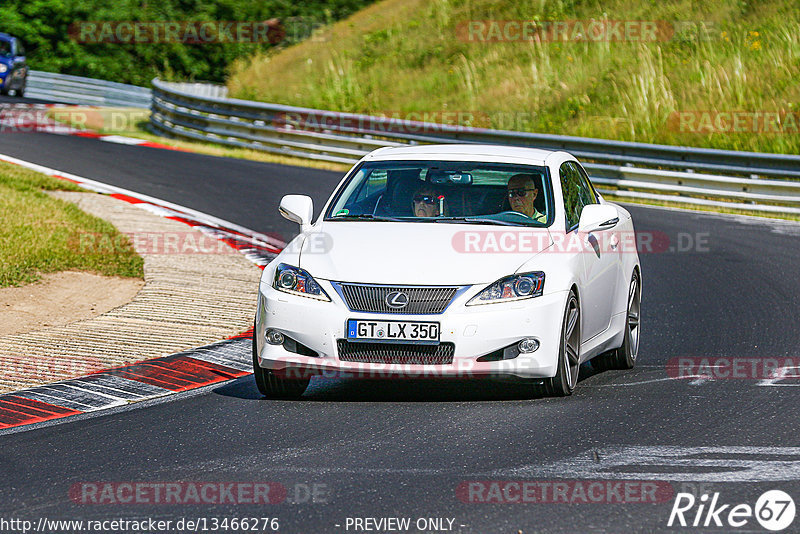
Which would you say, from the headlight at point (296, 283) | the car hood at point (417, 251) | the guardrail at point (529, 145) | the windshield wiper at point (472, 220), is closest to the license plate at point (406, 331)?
the car hood at point (417, 251)

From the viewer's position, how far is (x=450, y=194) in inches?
343

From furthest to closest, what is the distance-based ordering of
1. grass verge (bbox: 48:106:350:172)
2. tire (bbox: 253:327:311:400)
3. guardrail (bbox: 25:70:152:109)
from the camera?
guardrail (bbox: 25:70:152:109)
grass verge (bbox: 48:106:350:172)
tire (bbox: 253:327:311:400)

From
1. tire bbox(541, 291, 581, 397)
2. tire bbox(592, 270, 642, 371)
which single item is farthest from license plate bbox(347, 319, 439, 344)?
tire bbox(592, 270, 642, 371)

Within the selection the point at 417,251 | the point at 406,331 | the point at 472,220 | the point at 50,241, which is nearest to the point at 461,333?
the point at 406,331

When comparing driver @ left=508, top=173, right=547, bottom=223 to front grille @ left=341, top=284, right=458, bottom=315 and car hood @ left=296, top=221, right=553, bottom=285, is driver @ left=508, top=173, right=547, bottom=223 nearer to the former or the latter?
car hood @ left=296, top=221, right=553, bottom=285

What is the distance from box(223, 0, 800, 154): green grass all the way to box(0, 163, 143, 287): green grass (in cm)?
1273

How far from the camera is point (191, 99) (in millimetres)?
27172

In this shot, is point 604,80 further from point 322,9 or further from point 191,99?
point 322,9

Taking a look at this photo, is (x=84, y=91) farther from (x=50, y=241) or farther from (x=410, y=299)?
(x=410, y=299)

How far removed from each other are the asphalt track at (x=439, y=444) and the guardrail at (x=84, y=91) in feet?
101

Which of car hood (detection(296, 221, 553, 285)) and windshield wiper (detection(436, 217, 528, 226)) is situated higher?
windshield wiper (detection(436, 217, 528, 226))

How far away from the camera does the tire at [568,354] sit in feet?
25.4

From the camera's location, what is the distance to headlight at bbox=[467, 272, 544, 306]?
756cm

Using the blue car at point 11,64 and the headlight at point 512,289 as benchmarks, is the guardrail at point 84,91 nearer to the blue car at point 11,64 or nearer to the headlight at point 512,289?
the blue car at point 11,64
